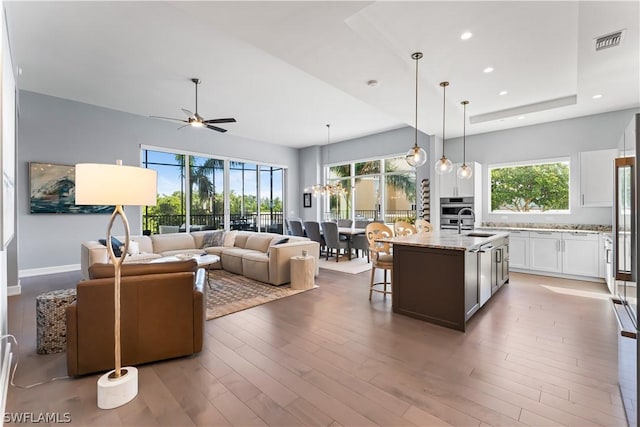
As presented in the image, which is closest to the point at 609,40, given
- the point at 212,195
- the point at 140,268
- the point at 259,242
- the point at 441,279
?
the point at 441,279

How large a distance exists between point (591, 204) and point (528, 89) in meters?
2.41

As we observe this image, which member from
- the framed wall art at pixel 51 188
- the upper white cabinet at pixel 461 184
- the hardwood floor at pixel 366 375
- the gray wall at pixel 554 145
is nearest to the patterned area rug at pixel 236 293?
the hardwood floor at pixel 366 375

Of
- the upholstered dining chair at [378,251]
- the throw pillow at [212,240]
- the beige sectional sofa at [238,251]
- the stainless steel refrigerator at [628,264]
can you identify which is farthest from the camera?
the throw pillow at [212,240]

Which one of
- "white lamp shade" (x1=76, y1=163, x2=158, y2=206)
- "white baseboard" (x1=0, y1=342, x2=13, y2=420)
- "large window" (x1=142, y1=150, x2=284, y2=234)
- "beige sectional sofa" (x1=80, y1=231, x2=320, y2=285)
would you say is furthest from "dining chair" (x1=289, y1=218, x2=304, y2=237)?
"white lamp shade" (x1=76, y1=163, x2=158, y2=206)

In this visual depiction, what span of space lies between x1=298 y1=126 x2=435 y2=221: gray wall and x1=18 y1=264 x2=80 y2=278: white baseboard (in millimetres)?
6305

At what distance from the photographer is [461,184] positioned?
6359 mm

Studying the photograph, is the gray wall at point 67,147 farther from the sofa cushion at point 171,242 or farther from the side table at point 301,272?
the side table at point 301,272

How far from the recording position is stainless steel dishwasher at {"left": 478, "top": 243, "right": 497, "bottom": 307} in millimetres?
3453

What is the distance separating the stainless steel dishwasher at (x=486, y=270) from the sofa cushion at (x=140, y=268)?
3093mm

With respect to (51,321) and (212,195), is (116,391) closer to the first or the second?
(51,321)

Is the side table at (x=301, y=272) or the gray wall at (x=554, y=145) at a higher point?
the gray wall at (x=554, y=145)

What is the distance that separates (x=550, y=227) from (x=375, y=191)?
4.25 metres

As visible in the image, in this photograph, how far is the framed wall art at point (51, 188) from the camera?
17.7 feet

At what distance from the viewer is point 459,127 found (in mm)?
6078
